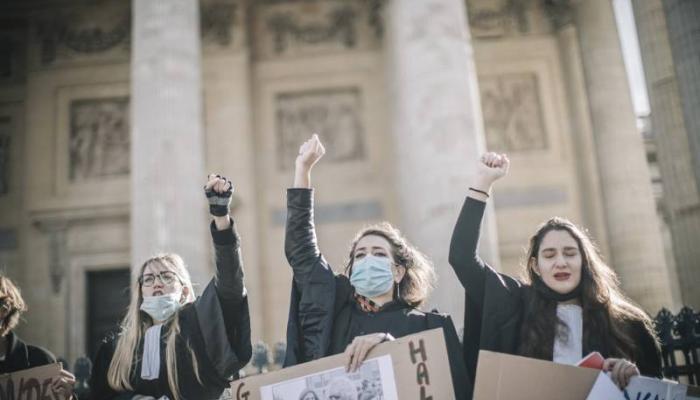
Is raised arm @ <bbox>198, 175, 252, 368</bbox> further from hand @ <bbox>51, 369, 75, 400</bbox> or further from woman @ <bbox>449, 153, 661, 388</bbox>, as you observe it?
woman @ <bbox>449, 153, 661, 388</bbox>

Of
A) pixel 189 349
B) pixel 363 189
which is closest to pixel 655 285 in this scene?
pixel 363 189

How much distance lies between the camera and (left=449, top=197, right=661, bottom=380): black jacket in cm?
366

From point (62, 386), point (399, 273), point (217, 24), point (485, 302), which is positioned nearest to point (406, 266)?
point (399, 273)

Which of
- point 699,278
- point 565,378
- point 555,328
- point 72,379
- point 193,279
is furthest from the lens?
point 193,279

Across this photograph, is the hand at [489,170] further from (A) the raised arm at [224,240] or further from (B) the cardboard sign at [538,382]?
(A) the raised arm at [224,240]

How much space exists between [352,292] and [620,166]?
11446mm

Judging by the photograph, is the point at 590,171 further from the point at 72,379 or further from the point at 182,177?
the point at 72,379

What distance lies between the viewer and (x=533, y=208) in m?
14.2

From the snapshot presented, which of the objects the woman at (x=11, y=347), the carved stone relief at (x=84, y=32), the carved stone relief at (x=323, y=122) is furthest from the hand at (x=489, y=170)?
the carved stone relief at (x=84, y=32)

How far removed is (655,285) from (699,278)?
5.00 metres

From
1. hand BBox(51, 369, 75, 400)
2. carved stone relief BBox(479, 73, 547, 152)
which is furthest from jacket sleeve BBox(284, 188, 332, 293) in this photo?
carved stone relief BBox(479, 73, 547, 152)

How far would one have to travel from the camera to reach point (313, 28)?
1518cm

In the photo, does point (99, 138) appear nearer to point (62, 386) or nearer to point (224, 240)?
point (62, 386)

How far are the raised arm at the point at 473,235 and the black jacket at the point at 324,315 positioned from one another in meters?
0.26
